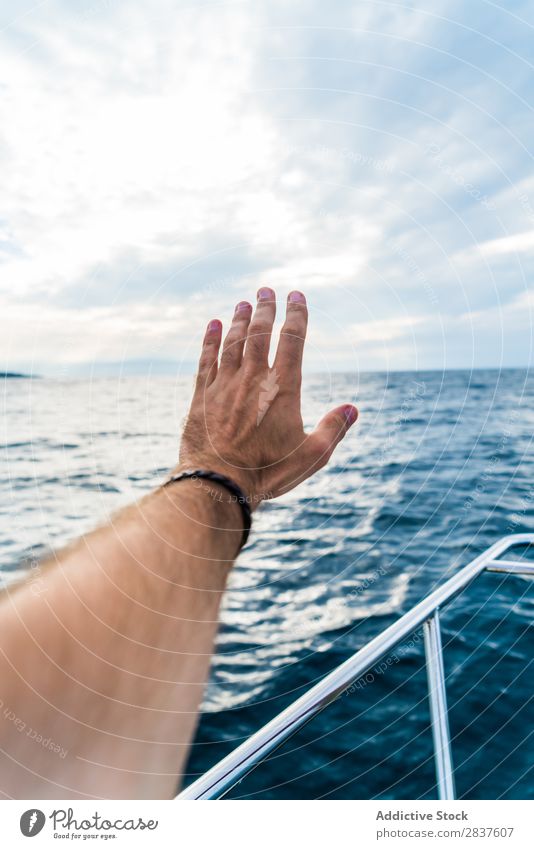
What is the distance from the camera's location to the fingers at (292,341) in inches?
47.6

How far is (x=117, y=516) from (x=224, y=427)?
0.30 metres

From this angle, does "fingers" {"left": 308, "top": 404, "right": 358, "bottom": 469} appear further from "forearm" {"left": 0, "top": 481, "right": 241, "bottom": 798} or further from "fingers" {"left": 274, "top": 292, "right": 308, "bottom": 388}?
"forearm" {"left": 0, "top": 481, "right": 241, "bottom": 798}

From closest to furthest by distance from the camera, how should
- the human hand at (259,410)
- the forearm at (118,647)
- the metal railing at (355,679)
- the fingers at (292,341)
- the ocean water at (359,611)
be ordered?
the forearm at (118,647), the metal railing at (355,679), the human hand at (259,410), the fingers at (292,341), the ocean water at (359,611)

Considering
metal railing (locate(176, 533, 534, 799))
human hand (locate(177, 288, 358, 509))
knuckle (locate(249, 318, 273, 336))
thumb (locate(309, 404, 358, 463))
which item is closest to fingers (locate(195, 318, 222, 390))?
human hand (locate(177, 288, 358, 509))

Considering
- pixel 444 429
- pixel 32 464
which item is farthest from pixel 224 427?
pixel 444 429

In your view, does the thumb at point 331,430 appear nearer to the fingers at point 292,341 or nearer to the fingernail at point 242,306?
the fingers at point 292,341

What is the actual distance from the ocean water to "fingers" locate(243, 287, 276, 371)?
429mm

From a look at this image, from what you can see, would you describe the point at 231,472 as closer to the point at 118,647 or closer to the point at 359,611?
the point at 118,647

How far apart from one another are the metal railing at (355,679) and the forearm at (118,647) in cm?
9

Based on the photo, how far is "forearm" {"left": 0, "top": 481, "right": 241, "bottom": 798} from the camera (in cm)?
58

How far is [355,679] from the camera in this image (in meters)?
1.00

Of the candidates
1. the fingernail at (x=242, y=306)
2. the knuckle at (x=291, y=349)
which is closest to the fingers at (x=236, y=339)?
the fingernail at (x=242, y=306)

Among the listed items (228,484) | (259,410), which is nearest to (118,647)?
(228,484)
